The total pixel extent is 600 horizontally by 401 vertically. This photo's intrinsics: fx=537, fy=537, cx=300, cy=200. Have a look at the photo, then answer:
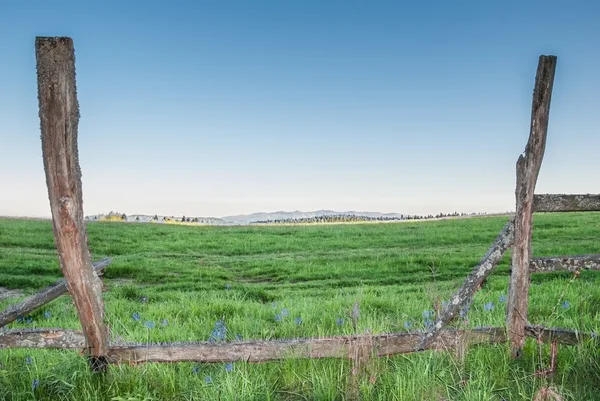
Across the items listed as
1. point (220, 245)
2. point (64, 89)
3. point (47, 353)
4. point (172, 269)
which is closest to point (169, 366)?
point (47, 353)

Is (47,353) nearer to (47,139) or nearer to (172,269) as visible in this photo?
(47,139)

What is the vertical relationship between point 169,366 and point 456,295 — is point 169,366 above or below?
below

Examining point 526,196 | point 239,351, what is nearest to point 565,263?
point 526,196

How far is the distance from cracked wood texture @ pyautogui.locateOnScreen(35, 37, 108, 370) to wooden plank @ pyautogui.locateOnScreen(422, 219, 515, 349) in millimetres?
3288

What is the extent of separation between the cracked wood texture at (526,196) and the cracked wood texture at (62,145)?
4.09m

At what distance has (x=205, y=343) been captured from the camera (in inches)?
192

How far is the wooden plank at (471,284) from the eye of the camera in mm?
5094

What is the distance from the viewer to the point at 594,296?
28.6ft

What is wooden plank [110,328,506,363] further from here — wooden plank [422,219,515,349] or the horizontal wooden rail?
wooden plank [422,219,515,349]

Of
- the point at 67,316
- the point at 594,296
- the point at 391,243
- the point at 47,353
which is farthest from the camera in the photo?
the point at 391,243

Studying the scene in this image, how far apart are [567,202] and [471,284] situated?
1.28m

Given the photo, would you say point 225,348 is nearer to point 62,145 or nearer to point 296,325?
point 62,145

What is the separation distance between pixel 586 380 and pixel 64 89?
17.4ft

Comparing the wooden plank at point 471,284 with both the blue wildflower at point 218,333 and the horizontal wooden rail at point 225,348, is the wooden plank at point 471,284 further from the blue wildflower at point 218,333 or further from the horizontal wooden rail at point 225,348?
the blue wildflower at point 218,333
